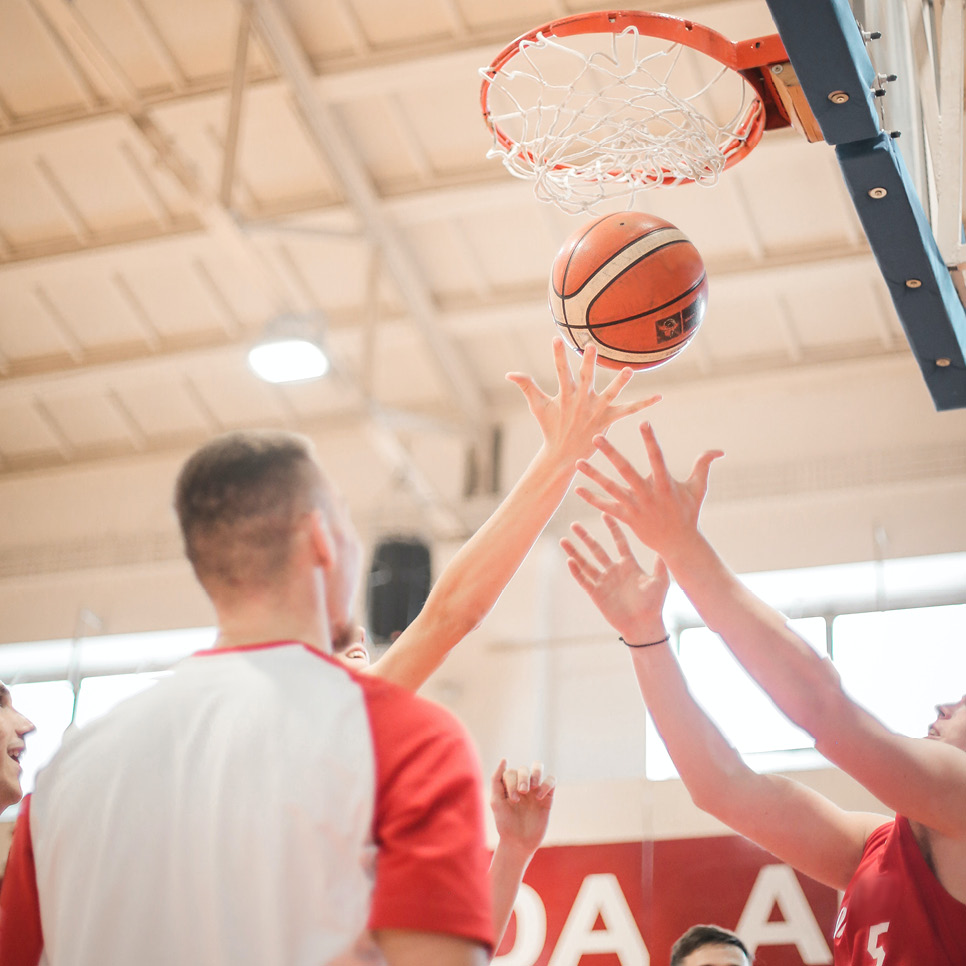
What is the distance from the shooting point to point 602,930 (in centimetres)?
856

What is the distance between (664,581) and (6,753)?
1.91 m

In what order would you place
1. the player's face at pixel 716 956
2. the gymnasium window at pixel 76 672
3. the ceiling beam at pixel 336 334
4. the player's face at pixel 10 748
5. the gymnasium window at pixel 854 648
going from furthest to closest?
the gymnasium window at pixel 76 672 → the ceiling beam at pixel 336 334 → the gymnasium window at pixel 854 648 → the player's face at pixel 716 956 → the player's face at pixel 10 748

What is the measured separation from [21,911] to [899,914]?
1956 millimetres

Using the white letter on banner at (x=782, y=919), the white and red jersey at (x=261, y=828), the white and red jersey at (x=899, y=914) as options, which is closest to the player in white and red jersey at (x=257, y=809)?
the white and red jersey at (x=261, y=828)

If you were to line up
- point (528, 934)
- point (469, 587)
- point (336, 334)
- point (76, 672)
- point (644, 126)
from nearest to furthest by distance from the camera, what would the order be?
point (469, 587), point (644, 126), point (528, 934), point (336, 334), point (76, 672)

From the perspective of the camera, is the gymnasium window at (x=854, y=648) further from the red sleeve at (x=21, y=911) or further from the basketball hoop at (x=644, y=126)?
the red sleeve at (x=21, y=911)

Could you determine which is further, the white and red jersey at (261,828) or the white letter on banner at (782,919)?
the white letter on banner at (782,919)

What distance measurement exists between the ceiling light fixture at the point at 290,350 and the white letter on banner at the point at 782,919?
458cm

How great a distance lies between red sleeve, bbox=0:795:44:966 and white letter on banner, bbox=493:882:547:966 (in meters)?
7.34

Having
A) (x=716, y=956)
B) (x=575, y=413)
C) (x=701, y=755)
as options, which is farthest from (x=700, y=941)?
(x=575, y=413)

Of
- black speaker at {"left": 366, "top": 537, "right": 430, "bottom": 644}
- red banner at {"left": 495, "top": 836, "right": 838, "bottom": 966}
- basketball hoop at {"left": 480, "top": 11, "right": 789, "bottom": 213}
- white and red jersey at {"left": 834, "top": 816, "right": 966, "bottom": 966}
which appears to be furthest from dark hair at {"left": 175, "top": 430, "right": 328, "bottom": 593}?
black speaker at {"left": 366, "top": 537, "right": 430, "bottom": 644}

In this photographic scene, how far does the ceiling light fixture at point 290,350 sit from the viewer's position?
843cm

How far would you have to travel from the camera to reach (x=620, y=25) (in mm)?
3994

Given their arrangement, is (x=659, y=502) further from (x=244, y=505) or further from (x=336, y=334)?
(x=336, y=334)
